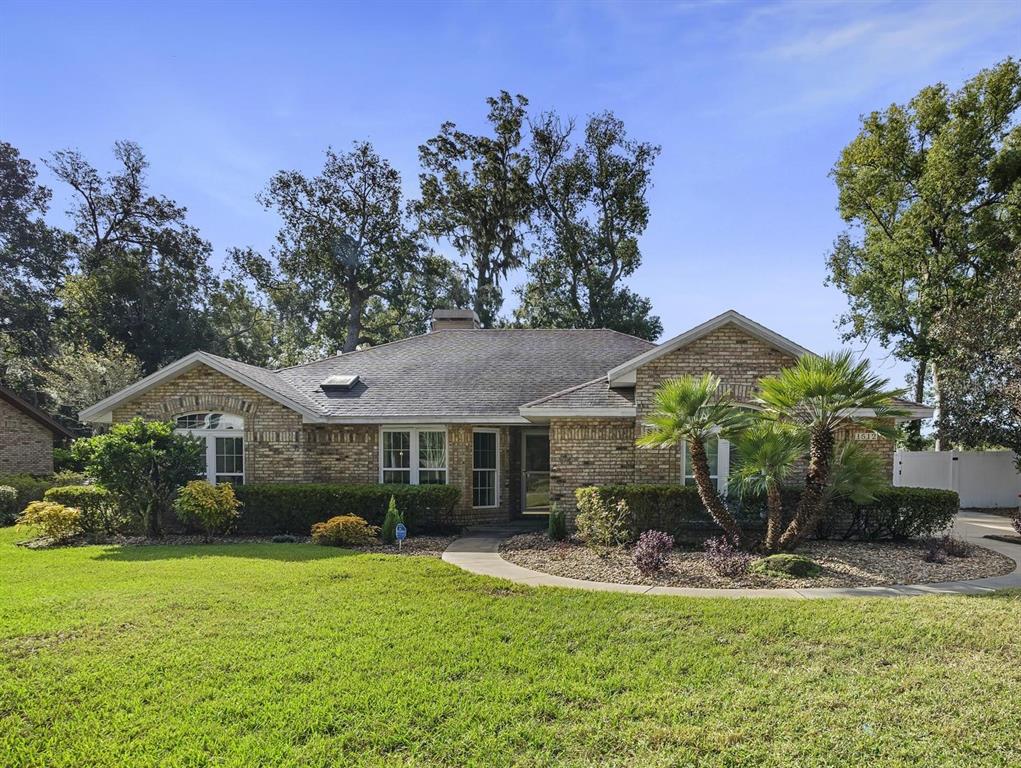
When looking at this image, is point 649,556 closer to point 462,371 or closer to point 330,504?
point 330,504

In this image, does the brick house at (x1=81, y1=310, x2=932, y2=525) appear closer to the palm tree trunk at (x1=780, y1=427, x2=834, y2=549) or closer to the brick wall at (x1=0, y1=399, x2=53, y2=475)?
the palm tree trunk at (x1=780, y1=427, x2=834, y2=549)

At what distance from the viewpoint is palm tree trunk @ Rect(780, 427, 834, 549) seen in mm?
9602

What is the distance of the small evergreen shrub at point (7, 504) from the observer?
51.5 feet

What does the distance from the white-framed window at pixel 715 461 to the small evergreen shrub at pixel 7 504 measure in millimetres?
17088

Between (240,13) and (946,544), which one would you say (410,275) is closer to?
(240,13)

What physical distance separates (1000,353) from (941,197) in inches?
338

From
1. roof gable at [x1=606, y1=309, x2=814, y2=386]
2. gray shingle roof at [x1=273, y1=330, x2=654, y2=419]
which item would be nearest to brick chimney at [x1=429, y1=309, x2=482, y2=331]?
gray shingle roof at [x1=273, y1=330, x2=654, y2=419]

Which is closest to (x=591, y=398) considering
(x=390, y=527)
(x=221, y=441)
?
(x=390, y=527)

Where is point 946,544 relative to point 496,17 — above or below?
below

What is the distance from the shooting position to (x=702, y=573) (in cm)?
905

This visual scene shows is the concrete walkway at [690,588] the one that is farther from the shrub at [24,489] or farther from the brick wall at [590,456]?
the shrub at [24,489]

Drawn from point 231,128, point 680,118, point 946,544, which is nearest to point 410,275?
point 231,128

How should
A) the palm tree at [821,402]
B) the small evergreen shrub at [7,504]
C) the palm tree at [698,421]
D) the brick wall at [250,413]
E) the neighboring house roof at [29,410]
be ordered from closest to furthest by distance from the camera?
the palm tree at [821,402]
the palm tree at [698,421]
the brick wall at [250,413]
the small evergreen shrub at [7,504]
the neighboring house roof at [29,410]

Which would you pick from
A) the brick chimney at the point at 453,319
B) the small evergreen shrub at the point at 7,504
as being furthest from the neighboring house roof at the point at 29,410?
the brick chimney at the point at 453,319
